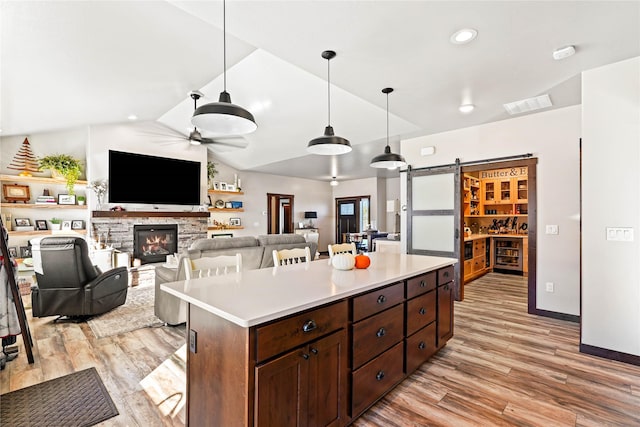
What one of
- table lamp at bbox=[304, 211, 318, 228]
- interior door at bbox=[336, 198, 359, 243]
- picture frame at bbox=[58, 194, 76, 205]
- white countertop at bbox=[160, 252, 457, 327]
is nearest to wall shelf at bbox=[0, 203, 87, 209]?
picture frame at bbox=[58, 194, 76, 205]

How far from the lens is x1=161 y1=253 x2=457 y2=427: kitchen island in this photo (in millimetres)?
1278

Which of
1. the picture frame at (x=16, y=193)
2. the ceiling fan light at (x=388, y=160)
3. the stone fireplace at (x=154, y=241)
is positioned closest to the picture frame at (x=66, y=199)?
the picture frame at (x=16, y=193)

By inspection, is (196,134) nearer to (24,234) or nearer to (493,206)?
(24,234)

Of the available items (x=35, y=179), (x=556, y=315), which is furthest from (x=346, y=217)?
(x=35, y=179)

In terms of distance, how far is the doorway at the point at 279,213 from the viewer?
9.80 metres

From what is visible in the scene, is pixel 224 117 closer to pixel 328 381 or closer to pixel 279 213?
pixel 328 381

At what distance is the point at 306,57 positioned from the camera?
2633mm

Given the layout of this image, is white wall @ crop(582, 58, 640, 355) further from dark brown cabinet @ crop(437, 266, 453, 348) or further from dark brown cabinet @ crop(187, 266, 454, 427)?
dark brown cabinet @ crop(187, 266, 454, 427)

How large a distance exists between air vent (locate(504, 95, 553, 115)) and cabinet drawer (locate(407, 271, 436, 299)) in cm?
251

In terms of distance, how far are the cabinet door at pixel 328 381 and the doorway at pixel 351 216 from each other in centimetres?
887

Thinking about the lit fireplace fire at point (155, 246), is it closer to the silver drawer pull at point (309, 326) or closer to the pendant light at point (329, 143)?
the pendant light at point (329, 143)

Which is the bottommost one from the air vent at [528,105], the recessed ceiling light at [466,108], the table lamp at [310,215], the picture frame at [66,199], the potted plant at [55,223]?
the potted plant at [55,223]

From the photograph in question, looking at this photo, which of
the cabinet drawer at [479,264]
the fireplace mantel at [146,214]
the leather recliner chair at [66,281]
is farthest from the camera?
the cabinet drawer at [479,264]

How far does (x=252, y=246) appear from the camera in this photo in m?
4.23
